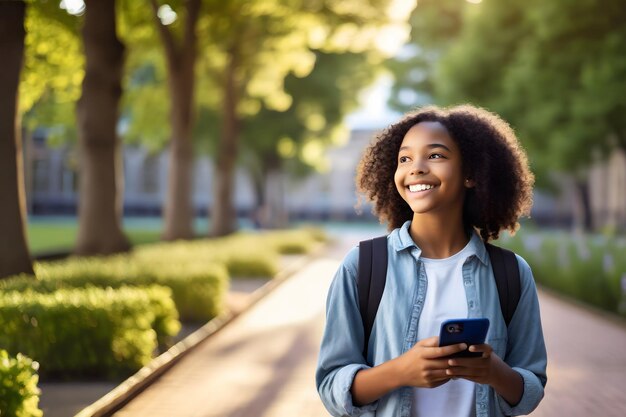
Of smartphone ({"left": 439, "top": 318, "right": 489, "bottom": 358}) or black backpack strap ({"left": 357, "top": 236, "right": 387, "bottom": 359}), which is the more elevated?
black backpack strap ({"left": 357, "top": 236, "right": 387, "bottom": 359})

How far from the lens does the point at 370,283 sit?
2.79 m

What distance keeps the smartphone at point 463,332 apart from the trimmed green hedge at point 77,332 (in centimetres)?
652

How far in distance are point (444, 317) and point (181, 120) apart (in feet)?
68.4

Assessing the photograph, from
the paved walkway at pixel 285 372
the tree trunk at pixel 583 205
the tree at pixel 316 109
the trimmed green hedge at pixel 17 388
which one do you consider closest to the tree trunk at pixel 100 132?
the paved walkway at pixel 285 372

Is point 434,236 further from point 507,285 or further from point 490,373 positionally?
point 490,373

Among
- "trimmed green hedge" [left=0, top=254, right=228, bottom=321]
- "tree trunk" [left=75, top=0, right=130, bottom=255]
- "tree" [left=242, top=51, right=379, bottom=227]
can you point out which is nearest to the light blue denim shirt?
"trimmed green hedge" [left=0, top=254, right=228, bottom=321]

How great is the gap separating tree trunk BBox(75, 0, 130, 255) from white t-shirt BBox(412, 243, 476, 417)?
1367cm

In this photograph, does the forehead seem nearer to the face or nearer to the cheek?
the face

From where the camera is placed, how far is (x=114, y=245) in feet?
55.2

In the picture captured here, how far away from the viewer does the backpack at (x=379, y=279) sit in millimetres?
2783

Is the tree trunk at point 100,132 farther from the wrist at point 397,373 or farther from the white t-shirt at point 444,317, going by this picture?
the wrist at point 397,373

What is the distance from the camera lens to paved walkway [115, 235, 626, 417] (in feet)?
25.2

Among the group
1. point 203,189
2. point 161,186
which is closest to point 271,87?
point 203,189

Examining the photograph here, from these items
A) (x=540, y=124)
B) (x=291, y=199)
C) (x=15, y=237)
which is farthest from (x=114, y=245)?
(x=291, y=199)
